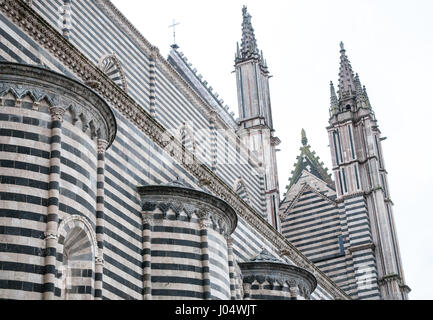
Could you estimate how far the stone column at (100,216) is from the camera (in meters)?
15.9

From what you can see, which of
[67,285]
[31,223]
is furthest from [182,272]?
[31,223]

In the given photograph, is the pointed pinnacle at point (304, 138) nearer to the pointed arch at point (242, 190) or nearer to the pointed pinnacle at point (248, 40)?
the pointed pinnacle at point (248, 40)

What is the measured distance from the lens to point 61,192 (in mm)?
15008

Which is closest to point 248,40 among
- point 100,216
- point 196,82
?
point 196,82

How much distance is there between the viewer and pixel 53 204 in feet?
48.0

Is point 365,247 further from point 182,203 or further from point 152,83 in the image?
point 182,203

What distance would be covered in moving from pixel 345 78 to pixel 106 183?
27325 mm

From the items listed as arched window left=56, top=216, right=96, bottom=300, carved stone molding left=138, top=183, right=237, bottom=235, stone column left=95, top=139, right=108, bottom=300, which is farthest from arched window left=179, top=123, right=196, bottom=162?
arched window left=56, top=216, right=96, bottom=300

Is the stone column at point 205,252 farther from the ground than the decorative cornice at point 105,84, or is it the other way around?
the decorative cornice at point 105,84

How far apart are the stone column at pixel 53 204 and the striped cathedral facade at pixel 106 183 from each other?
0.02 metres

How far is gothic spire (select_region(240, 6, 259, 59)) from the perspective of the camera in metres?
38.5

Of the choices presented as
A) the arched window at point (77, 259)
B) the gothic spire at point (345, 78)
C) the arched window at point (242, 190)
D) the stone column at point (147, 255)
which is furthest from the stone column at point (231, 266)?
the gothic spire at point (345, 78)
